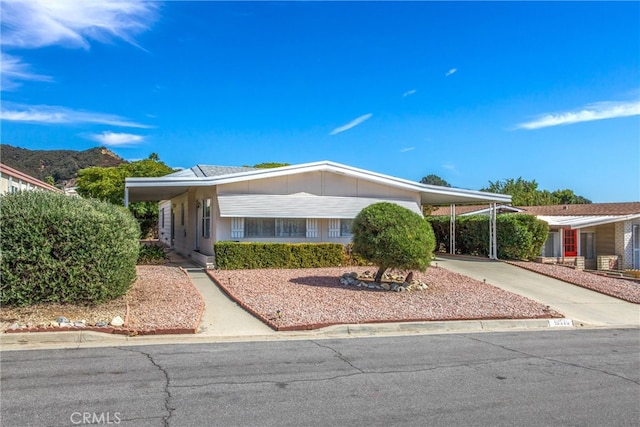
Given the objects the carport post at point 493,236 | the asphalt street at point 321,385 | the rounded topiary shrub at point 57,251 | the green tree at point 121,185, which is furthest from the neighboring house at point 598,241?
the green tree at point 121,185

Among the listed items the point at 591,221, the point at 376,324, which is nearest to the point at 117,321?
the point at 376,324

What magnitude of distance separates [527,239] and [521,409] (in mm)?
16119

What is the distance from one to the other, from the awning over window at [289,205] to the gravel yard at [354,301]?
106 inches

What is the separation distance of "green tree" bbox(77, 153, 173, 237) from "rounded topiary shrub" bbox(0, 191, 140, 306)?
28.2m

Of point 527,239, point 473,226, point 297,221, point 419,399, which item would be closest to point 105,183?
point 297,221

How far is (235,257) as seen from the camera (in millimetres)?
15867

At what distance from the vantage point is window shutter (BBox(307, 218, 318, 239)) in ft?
59.9

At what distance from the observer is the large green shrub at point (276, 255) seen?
15.8 m

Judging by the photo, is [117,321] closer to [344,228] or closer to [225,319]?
[225,319]

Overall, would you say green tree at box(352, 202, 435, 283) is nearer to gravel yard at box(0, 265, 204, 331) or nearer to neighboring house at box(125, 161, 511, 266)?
gravel yard at box(0, 265, 204, 331)

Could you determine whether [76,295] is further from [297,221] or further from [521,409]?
[297,221]

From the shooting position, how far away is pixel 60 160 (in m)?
69.9

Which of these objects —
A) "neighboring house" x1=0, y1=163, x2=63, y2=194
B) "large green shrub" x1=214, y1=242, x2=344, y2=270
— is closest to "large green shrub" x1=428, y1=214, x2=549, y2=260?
"large green shrub" x1=214, y1=242, x2=344, y2=270

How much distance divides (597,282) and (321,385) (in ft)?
45.4
